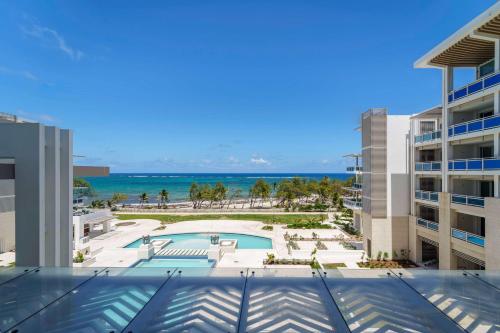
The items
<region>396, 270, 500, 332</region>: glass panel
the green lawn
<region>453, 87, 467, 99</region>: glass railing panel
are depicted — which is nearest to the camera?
<region>396, 270, 500, 332</region>: glass panel

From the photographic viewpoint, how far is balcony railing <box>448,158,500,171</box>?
11.4 meters

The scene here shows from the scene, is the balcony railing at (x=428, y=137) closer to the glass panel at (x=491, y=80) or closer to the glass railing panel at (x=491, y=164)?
the glass panel at (x=491, y=80)

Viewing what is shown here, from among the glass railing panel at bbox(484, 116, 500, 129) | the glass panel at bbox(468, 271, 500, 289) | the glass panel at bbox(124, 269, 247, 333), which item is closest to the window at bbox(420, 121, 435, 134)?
the glass railing panel at bbox(484, 116, 500, 129)

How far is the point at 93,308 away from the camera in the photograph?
3.26 meters

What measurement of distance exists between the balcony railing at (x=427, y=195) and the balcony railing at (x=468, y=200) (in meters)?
1.58

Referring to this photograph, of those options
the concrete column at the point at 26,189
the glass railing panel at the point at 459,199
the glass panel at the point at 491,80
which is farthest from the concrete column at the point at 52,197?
the glass railing panel at the point at 459,199

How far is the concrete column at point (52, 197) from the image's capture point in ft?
27.4

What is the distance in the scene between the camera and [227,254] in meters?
19.6

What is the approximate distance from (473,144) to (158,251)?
20333 mm

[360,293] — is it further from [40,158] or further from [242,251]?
[242,251]

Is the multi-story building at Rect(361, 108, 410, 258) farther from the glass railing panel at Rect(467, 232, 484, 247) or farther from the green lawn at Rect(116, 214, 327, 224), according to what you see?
the green lawn at Rect(116, 214, 327, 224)

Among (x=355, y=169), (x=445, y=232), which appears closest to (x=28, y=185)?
(x=445, y=232)

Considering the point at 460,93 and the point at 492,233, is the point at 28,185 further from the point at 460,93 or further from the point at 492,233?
the point at 460,93

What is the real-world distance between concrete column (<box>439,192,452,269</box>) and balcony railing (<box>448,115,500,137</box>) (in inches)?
124
